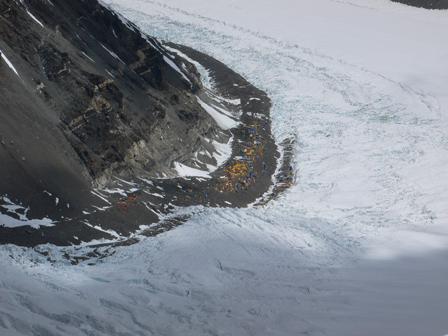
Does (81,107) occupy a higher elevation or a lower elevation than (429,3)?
lower

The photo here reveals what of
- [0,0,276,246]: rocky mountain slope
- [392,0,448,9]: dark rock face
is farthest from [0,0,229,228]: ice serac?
[392,0,448,9]: dark rock face

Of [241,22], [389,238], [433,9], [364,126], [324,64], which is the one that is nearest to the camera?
[389,238]

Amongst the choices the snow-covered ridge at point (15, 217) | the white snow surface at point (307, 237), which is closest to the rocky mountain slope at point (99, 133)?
the snow-covered ridge at point (15, 217)

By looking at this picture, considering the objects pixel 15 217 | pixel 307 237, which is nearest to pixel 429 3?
pixel 307 237

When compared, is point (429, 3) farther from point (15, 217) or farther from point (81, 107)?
point (15, 217)

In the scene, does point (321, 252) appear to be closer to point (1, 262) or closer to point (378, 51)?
point (1, 262)

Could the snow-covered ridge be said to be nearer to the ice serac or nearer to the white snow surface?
the ice serac

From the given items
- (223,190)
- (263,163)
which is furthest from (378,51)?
(223,190)
